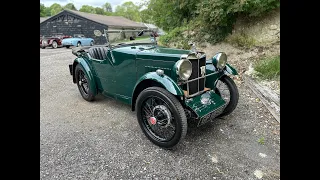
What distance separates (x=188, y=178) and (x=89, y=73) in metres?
2.65

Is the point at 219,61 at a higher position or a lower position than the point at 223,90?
higher

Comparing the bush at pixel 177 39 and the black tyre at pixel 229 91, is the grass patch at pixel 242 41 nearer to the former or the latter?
the bush at pixel 177 39

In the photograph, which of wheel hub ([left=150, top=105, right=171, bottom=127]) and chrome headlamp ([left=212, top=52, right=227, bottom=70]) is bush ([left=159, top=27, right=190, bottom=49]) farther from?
wheel hub ([left=150, top=105, right=171, bottom=127])

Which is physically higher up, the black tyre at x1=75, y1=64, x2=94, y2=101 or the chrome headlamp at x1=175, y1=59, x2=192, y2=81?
the chrome headlamp at x1=175, y1=59, x2=192, y2=81

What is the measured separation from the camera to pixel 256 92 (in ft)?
14.1

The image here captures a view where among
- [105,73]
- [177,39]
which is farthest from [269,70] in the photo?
[177,39]

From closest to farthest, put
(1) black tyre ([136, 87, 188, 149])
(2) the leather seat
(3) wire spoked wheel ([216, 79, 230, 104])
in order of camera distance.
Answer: (1) black tyre ([136, 87, 188, 149]), (3) wire spoked wheel ([216, 79, 230, 104]), (2) the leather seat

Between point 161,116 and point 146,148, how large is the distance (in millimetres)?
447

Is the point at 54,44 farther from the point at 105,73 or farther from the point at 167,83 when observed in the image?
the point at 167,83

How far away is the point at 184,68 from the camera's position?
2551 mm

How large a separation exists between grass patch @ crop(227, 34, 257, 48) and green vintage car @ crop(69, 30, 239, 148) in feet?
12.5

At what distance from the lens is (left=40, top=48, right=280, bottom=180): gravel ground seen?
7.23 feet

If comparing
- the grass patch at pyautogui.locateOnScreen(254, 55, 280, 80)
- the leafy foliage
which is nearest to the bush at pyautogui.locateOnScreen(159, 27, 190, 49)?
the leafy foliage
